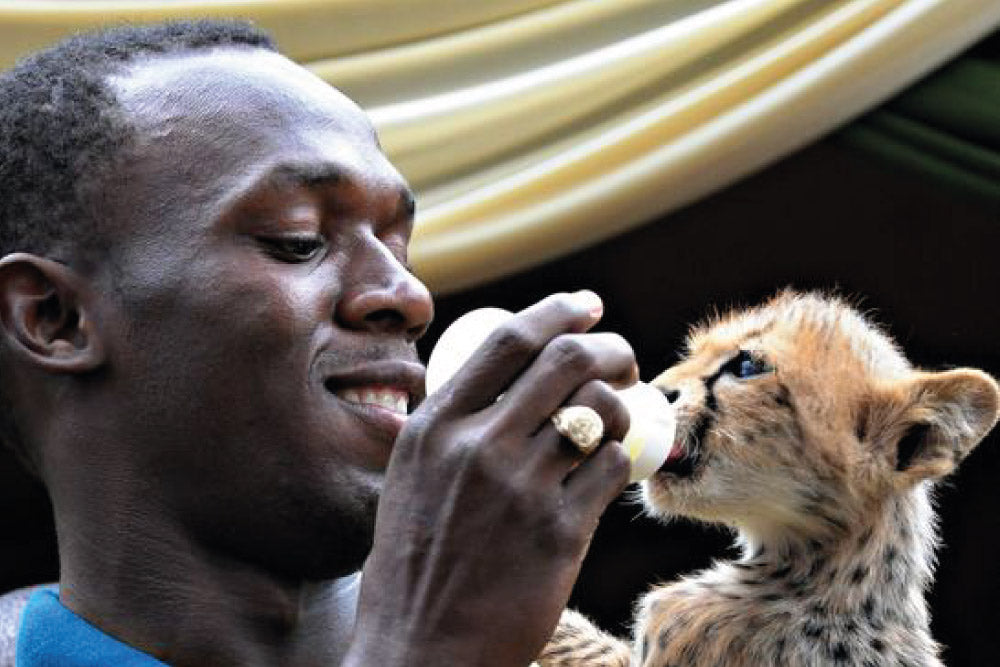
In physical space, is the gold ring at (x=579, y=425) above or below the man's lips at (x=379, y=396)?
above

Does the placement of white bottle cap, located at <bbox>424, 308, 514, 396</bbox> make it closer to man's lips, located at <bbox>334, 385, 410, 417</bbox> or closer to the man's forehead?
man's lips, located at <bbox>334, 385, 410, 417</bbox>

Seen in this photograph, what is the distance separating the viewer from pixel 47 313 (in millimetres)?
A: 1431

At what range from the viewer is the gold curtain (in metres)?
2.58

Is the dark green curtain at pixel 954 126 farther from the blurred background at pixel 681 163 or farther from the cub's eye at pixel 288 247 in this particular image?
the cub's eye at pixel 288 247

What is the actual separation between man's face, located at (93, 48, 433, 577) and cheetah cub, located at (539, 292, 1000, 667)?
753mm

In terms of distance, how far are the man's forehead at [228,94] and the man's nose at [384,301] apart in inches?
4.8

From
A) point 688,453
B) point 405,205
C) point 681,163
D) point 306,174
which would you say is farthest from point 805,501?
point 306,174

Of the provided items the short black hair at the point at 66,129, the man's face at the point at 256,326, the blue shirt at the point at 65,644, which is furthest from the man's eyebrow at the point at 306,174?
the blue shirt at the point at 65,644

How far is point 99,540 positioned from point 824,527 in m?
0.95

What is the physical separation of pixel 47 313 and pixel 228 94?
22cm

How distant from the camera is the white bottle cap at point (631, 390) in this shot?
1300mm

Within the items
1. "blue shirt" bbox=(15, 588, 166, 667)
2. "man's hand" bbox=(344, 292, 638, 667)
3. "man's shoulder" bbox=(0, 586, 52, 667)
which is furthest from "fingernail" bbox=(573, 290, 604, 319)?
"man's shoulder" bbox=(0, 586, 52, 667)

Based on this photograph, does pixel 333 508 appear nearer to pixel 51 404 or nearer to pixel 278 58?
pixel 51 404

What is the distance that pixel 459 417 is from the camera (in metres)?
1.20
